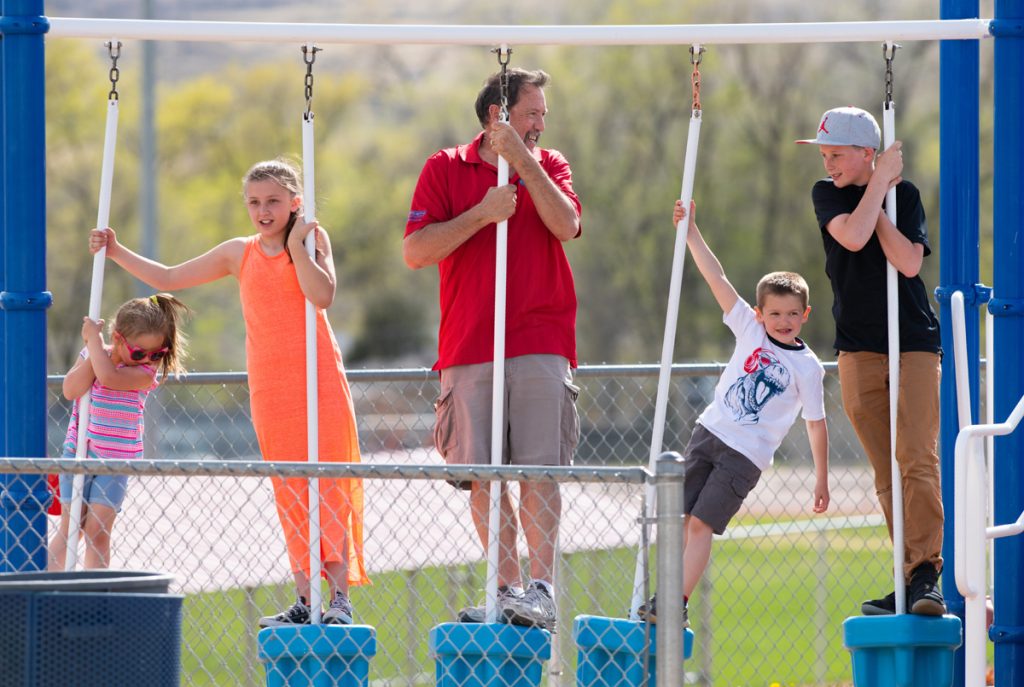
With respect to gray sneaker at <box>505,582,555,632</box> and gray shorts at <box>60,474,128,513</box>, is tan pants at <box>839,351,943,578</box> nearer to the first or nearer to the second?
gray sneaker at <box>505,582,555,632</box>

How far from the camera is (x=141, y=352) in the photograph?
5.59 m

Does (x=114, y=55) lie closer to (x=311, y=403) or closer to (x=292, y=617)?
(x=311, y=403)

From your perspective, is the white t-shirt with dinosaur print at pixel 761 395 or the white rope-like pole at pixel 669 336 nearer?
the white rope-like pole at pixel 669 336

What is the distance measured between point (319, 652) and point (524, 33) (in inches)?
82.0

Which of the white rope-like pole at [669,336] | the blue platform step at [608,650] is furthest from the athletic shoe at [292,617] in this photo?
the white rope-like pole at [669,336]

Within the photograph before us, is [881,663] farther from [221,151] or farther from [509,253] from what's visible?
[221,151]

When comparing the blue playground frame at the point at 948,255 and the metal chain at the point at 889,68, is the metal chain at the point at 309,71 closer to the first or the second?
the blue playground frame at the point at 948,255

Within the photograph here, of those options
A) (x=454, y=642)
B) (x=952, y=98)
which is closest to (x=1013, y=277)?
(x=952, y=98)

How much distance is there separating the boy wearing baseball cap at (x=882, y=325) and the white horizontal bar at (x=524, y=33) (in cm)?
32

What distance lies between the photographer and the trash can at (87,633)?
3625mm

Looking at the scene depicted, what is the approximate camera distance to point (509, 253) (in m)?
4.96

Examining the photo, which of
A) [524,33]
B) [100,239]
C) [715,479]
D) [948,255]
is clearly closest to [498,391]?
[715,479]

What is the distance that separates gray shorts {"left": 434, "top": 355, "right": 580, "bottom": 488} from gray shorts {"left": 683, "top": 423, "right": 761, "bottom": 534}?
522mm

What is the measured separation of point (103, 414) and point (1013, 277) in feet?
10.9
